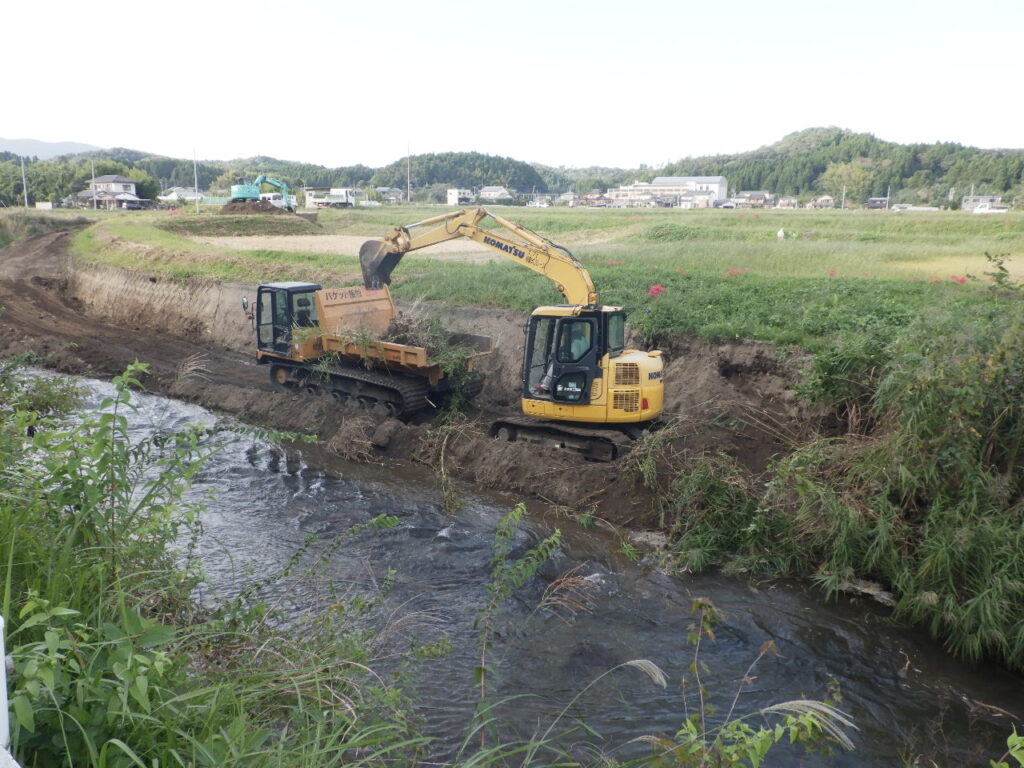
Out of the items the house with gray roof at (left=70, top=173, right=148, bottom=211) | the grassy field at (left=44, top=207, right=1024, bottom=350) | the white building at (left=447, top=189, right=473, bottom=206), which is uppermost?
the white building at (left=447, top=189, right=473, bottom=206)

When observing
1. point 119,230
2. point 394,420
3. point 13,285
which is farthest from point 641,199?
point 394,420

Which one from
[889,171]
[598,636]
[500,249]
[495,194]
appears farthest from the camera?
[495,194]

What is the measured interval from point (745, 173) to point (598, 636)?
A: 12948 centimetres

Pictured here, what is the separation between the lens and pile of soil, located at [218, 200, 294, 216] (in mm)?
45375

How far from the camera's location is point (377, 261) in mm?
15844

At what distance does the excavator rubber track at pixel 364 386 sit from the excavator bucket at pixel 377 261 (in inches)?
75.9

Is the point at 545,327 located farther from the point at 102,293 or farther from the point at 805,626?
the point at 102,293

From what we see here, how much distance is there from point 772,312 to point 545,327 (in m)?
6.16

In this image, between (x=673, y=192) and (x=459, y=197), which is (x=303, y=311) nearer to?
(x=459, y=197)

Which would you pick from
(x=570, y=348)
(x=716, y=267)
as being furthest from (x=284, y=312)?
(x=716, y=267)

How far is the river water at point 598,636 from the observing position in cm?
683

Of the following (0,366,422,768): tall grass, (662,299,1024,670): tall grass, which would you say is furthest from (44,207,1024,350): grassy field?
(0,366,422,768): tall grass

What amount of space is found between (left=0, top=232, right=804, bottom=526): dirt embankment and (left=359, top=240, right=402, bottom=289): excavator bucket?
2.64 m

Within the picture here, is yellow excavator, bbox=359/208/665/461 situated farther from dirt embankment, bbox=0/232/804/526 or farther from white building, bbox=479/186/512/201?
white building, bbox=479/186/512/201
